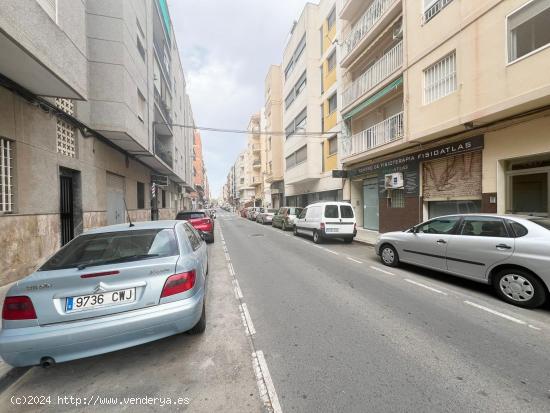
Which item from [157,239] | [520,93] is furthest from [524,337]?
[520,93]

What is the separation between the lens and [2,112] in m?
5.02

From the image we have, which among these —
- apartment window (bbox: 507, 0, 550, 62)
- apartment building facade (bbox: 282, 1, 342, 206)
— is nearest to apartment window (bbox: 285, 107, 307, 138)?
apartment building facade (bbox: 282, 1, 342, 206)

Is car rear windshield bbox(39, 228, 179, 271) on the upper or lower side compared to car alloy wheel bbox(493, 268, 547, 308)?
upper

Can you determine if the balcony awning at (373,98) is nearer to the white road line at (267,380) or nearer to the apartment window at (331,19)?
the apartment window at (331,19)

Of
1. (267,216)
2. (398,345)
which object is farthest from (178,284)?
(267,216)

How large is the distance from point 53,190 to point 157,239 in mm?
5515

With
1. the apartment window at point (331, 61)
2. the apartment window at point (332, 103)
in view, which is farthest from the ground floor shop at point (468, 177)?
the apartment window at point (331, 61)

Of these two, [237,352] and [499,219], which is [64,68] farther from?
[499,219]

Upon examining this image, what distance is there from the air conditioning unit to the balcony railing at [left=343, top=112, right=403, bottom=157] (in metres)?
1.58

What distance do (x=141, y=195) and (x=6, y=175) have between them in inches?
383

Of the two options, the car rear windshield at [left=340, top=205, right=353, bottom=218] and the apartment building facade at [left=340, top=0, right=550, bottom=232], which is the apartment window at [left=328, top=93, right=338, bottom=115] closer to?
the apartment building facade at [left=340, top=0, right=550, bottom=232]

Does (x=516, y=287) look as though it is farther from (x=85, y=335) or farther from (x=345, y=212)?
(x=345, y=212)

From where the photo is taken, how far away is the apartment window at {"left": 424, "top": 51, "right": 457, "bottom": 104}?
28.1 ft

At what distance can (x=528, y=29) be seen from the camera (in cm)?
654
